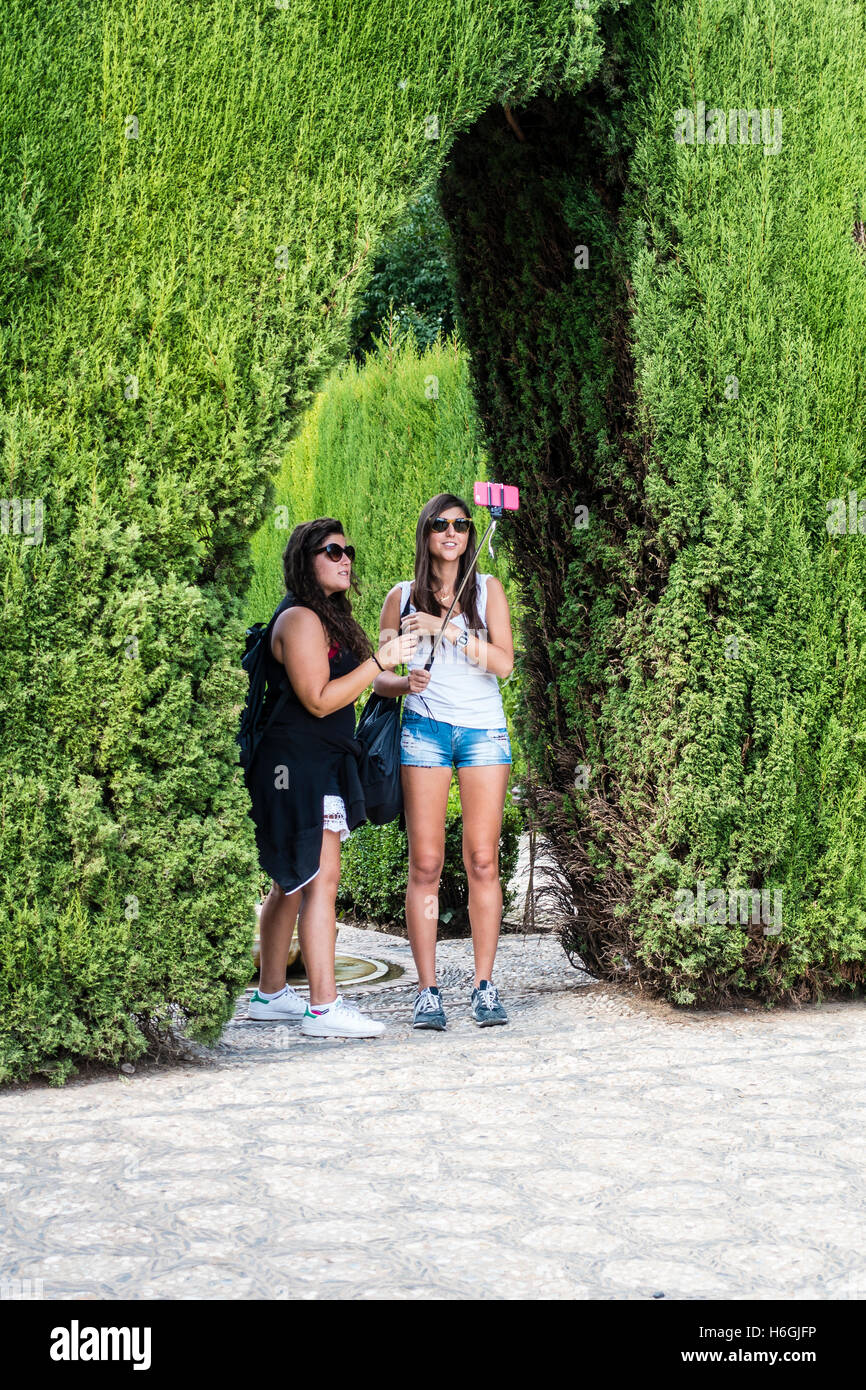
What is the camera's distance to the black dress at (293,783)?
4973 millimetres

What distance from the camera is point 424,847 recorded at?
17.1 feet

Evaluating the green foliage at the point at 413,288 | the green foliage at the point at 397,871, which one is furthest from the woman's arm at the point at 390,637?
the green foliage at the point at 413,288

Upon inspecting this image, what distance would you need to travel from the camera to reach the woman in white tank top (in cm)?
518

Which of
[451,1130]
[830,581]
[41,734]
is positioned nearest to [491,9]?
[830,581]

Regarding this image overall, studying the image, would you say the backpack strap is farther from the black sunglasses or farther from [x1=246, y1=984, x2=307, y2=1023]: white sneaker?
[x1=246, y1=984, x2=307, y2=1023]: white sneaker

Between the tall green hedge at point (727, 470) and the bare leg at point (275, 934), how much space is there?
4.48 feet

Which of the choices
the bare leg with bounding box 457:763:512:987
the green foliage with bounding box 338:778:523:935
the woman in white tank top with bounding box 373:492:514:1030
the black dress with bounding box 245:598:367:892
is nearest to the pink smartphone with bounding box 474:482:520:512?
the woman in white tank top with bounding box 373:492:514:1030

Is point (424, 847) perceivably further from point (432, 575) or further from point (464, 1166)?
point (464, 1166)

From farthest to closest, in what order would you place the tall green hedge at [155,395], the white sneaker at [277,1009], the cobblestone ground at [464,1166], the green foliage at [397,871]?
1. the green foliage at [397,871]
2. the white sneaker at [277,1009]
3. the tall green hedge at [155,395]
4. the cobblestone ground at [464,1166]

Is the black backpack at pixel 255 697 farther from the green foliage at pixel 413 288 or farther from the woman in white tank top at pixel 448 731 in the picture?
the green foliage at pixel 413 288

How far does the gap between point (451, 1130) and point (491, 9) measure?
3780mm

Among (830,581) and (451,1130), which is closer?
(451,1130)

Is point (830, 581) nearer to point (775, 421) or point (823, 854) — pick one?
point (775, 421)

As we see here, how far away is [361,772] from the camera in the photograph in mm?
5191
